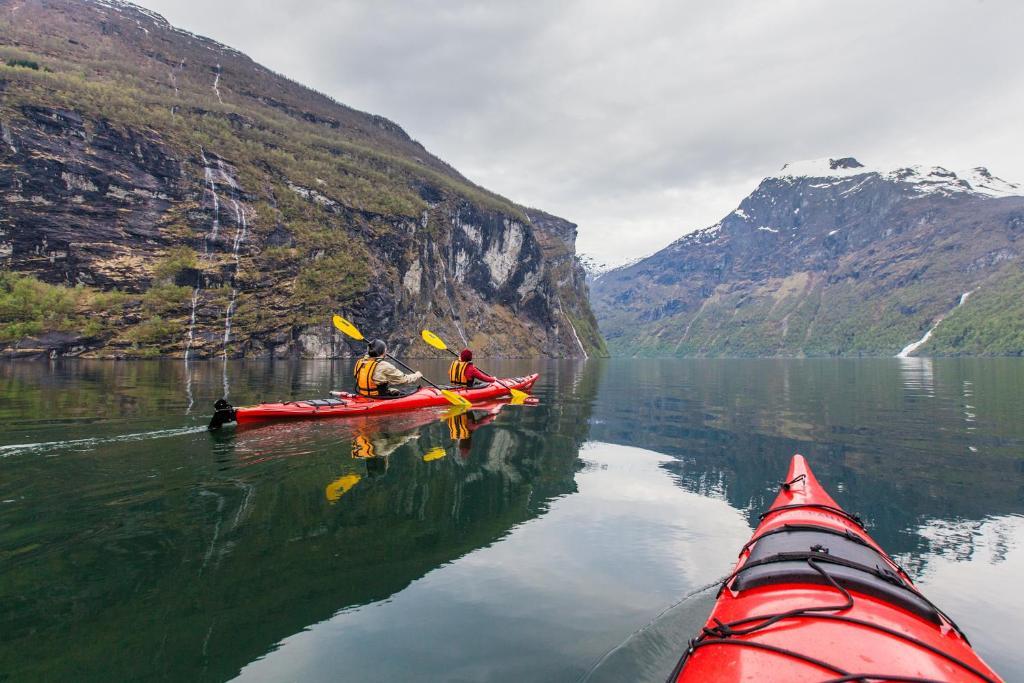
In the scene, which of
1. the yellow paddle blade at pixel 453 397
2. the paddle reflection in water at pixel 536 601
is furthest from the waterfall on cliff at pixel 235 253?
the paddle reflection in water at pixel 536 601

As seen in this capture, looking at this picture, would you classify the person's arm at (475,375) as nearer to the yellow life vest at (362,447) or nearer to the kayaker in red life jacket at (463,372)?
the kayaker in red life jacket at (463,372)

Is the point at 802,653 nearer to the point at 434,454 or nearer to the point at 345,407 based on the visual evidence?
the point at 434,454

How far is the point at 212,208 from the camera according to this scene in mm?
75812

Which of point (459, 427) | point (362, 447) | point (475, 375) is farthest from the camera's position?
point (475, 375)

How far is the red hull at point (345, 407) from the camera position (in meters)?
15.0

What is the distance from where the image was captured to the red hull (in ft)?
49.2

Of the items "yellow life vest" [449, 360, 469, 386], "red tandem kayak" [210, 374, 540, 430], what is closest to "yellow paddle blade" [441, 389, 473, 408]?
"red tandem kayak" [210, 374, 540, 430]

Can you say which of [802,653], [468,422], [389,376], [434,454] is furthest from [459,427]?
[802,653]

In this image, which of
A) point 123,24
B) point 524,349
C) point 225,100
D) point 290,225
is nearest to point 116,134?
point 290,225

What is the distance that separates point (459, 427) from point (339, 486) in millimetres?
7715

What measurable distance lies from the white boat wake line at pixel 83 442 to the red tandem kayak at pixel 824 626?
13572 mm

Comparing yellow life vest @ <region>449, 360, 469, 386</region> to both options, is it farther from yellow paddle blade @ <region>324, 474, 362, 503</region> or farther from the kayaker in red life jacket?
yellow paddle blade @ <region>324, 474, 362, 503</region>

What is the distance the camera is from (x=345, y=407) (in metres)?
16.6

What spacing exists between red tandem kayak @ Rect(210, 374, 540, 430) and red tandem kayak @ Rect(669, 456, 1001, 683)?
13518 mm
